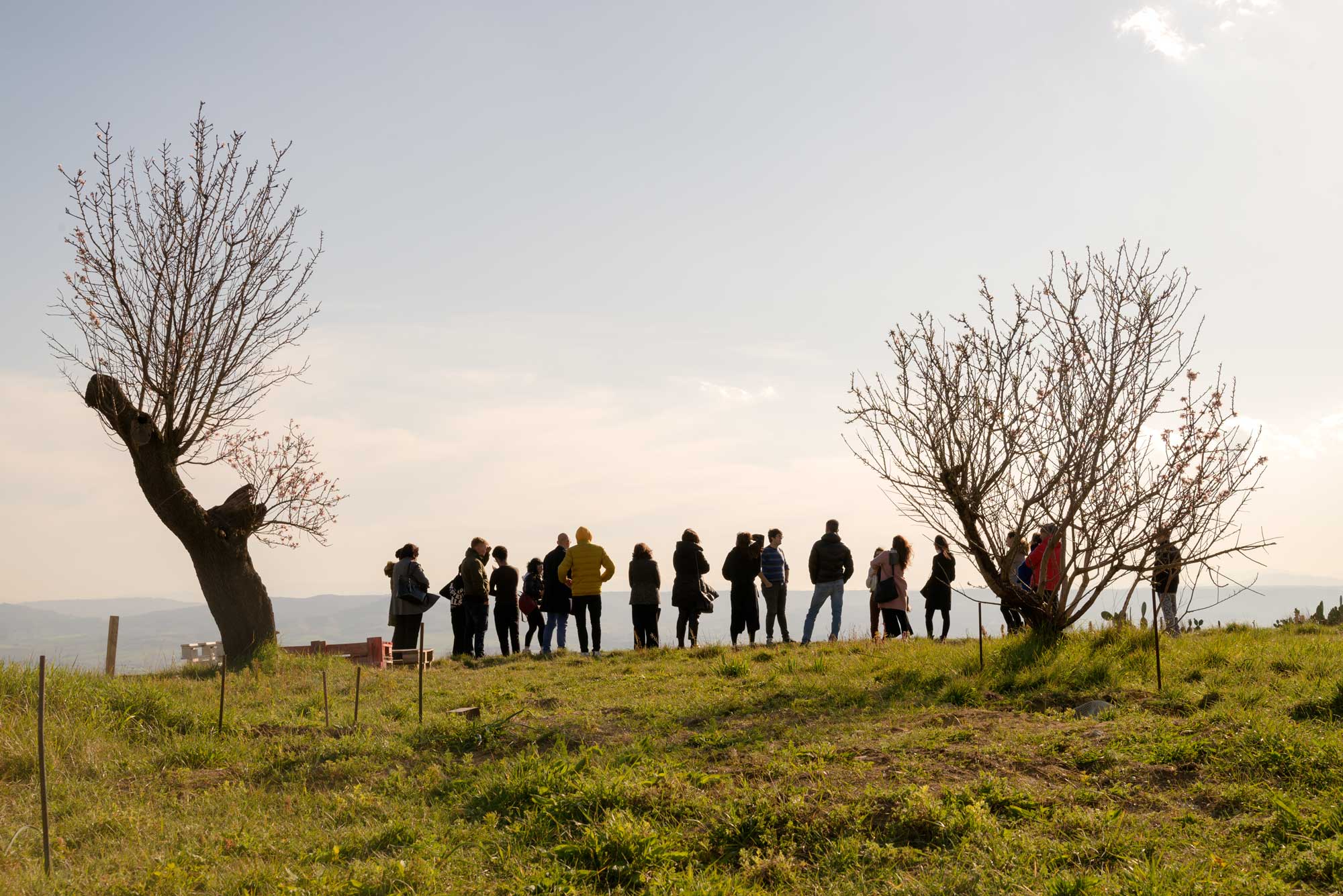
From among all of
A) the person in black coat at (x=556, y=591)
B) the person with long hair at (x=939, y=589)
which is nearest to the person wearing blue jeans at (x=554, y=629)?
the person in black coat at (x=556, y=591)

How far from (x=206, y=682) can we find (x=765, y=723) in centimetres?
762

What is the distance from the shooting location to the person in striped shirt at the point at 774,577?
621 inches

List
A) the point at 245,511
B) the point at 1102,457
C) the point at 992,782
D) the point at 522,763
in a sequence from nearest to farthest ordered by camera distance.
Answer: the point at 992,782 → the point at 522,763 → the point at 1102,457 → the point at 245,511

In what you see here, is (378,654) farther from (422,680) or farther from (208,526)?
(422,680)

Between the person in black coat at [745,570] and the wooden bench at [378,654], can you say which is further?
the person in black coat at [745,570]

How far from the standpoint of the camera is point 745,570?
15.8 meters

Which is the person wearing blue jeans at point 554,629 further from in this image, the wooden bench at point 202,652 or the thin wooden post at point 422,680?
the wooden bench at point 202,652

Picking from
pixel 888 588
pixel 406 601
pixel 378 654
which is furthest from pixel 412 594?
pixel 888 588

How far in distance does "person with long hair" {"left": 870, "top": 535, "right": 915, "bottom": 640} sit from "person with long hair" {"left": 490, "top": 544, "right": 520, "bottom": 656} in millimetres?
6015

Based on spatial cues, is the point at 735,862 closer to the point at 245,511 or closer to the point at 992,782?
the point at 992,782

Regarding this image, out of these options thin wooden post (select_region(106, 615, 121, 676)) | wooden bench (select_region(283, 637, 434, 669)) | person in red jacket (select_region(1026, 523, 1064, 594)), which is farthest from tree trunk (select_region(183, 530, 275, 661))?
person in red jacket (select_region(1026, 523, 1064, 594))

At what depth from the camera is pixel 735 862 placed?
568 cm

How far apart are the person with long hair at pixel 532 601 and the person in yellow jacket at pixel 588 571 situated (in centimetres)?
105

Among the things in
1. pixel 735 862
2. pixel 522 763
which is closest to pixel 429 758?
pixel 522 763
